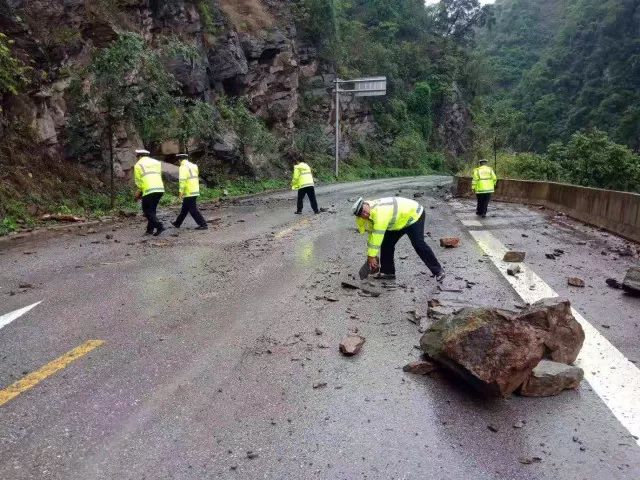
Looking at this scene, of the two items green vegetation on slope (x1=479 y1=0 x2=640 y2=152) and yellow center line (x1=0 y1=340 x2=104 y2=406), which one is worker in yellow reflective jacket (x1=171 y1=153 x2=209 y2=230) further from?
green vegetation on slope (x1=479 y1=0 x2=640 y2=152)

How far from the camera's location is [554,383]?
419 cm

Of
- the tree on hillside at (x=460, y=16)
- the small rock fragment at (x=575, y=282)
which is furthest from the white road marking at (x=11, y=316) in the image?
the tree on hillside at (x=460, y=16)

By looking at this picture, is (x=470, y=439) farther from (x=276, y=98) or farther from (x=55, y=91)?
(x=276, y=98)

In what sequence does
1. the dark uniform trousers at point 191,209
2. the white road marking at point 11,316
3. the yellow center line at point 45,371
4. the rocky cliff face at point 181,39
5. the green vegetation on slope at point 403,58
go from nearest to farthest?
the yellow center line at point 45,371
the white road marking at point 11,316
the dark uniform trousers at point 191,209
the rocky cliff face at point 181,39
the green vegetation on slope at point 403,58

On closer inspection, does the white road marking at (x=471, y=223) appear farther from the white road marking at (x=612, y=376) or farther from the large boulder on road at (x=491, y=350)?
the large boulder on road at (x=491, y=350)

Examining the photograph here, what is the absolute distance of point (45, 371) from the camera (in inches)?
172

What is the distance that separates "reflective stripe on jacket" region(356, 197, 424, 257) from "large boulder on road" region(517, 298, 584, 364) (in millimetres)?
2428

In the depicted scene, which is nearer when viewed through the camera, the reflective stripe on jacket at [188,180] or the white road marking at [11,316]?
the white road marking at [11,316]

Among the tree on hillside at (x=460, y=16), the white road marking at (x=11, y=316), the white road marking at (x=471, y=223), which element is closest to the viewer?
the white road marking at (x=11, y=316)

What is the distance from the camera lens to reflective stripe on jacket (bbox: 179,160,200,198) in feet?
40.0

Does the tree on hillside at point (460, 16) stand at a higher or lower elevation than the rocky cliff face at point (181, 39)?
higher

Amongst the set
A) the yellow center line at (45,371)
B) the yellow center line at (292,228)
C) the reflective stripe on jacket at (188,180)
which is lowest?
the yellow center line at (292,228)

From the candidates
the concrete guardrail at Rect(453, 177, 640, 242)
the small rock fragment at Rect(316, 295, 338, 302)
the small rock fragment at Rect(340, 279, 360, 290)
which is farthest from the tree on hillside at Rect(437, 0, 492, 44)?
the small rock fragment at Rect(316, 295, 338, 302)

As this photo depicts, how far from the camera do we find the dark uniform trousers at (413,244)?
7.54m
